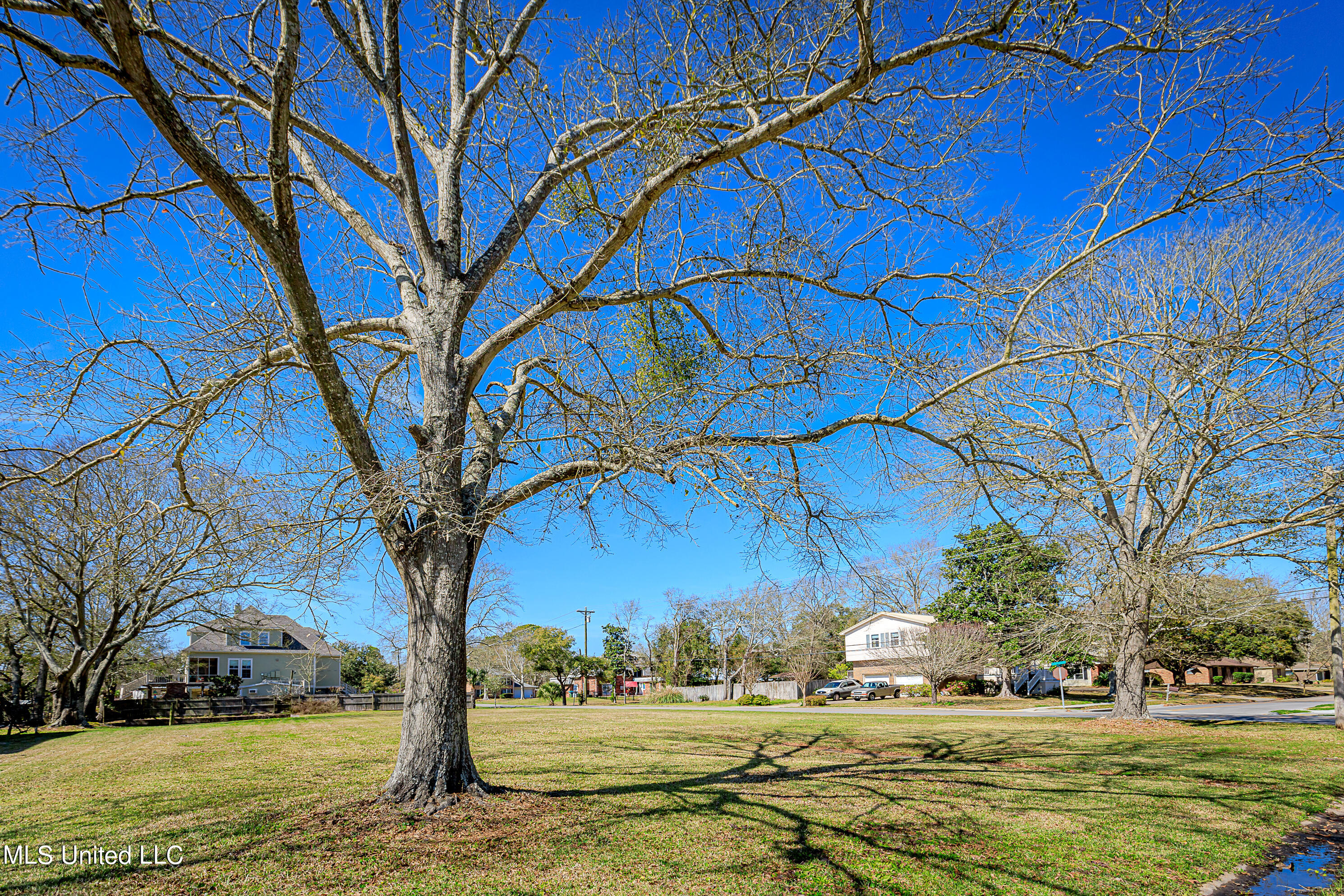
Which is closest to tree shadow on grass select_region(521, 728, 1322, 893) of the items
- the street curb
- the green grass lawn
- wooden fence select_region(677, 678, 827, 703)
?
the green grass lawn

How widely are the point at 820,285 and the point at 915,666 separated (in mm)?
33119

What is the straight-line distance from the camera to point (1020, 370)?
23.4ft

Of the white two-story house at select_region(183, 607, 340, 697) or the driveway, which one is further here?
the white two-story house at select_region(183, 607, 340, 697)

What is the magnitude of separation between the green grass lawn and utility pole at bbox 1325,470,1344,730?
7.63 feet

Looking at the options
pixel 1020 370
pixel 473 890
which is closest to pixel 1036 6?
pixel 1020 370

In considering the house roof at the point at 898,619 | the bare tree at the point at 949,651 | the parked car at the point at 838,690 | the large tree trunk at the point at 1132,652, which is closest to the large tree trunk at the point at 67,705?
the large tree trunk at the point at 1132,652

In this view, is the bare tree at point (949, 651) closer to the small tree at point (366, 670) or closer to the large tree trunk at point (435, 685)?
→ the large tree trunk at point (435, 685)

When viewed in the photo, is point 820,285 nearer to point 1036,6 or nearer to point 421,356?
point 1036,6

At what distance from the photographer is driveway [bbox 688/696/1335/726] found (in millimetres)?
18609

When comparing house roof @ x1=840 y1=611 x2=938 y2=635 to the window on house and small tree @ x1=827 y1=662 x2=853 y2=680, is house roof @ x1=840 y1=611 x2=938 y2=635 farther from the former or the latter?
the window on house

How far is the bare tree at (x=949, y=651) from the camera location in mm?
31469

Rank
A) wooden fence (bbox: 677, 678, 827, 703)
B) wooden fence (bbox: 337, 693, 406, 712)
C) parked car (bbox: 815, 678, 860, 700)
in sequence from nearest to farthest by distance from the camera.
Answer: wooden fence (bbox: 337, 693, 406, 712)
parked car (bbox: 815, 678, 860, 700)
wooden fence (bbox: 677, 678, 827, 703)

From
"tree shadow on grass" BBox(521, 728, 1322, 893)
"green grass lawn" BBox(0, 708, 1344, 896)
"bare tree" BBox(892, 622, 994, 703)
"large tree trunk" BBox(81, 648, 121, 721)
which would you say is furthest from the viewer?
"bare tree" BBox(892, 622, 994, 703)

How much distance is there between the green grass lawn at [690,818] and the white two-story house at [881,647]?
29277 mm
